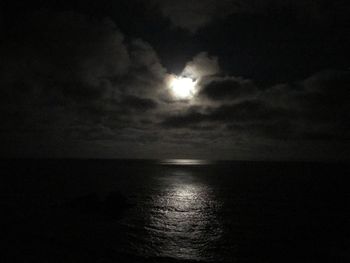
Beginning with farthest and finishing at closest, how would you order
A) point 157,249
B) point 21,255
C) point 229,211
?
point 229,211 → point 157,249 → point 21,255

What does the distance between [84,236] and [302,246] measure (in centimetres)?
2413

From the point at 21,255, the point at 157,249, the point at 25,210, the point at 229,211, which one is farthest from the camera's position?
the point at 229,211

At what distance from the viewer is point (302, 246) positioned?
91.7ft

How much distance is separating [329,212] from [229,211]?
17238 millimetres

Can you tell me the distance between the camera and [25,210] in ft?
140

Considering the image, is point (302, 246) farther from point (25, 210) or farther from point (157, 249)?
point (25, 210)

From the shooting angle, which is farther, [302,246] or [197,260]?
[302,246]

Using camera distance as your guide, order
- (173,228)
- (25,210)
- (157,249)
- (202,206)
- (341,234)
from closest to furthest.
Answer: (157,249) < (341,234) < (173,228) < (25,210) < (202,206)

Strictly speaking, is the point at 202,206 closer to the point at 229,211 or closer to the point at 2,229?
the point at 229,211

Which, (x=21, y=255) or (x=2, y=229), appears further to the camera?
(x=2, y=229)

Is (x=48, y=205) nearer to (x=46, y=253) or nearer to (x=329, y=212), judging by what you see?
(x=46, y=253)

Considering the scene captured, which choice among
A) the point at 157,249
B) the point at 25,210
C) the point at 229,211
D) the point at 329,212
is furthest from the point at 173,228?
the point at 329,212

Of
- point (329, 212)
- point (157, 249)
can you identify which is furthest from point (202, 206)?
point (157, 249)

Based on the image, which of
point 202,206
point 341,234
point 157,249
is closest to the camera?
point 157,249
